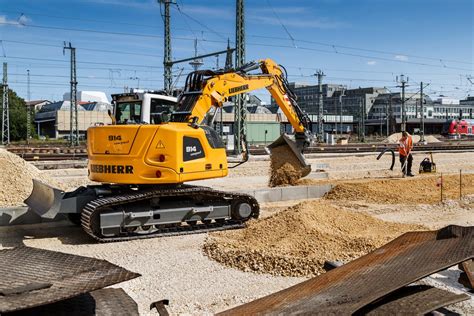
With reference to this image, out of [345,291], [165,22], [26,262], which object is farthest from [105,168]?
[165,22]

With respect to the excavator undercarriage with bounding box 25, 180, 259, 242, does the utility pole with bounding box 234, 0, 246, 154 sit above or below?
above

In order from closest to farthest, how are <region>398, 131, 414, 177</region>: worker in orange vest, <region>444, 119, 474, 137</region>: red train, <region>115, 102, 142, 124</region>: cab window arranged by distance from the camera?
<region>115, 102, 142, 124</region>: cab window, <region>398, 131, 414, 177</region>: worker in orange vest, <region>444, 119, 474, 137</region>: red train

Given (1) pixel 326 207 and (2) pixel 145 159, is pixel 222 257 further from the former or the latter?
(1) pixel 326 207

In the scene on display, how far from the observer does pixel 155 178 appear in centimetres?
912

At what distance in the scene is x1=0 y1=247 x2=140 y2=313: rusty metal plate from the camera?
341cm

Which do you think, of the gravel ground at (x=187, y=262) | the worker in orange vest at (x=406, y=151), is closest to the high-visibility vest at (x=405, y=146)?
the worker in orange vest at (x=406, y=151)

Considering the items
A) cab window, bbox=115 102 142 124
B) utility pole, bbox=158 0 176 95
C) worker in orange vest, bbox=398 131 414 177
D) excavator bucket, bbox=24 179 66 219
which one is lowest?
excavator bucket, bbox=24 179 66 219

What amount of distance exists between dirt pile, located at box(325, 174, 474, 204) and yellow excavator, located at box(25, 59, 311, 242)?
4.41 meters

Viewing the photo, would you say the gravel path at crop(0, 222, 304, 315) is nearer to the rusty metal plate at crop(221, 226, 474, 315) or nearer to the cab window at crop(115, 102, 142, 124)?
the rusty metal plate at crop(221, 226, 474, 315)

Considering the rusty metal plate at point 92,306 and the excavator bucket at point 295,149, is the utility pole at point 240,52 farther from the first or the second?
the rusty metal plate at point 92,306

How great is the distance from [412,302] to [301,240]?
12.5 feet

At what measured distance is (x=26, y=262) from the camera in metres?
4.26

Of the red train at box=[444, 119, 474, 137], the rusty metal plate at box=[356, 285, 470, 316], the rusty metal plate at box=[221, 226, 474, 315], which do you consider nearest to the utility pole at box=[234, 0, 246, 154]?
the rusty metal plate at box=[221, 226, 474, 315]

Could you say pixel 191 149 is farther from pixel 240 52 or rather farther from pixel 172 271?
pixel 240 52
